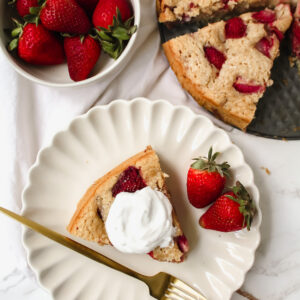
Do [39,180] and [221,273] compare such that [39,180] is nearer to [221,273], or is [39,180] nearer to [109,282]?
[109,282]

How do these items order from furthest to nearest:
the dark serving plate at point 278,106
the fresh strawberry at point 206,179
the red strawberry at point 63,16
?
the dark serving plate at point 278,106 → the fresh strawberry at point 206,179 → the red strawberry at point 63,16

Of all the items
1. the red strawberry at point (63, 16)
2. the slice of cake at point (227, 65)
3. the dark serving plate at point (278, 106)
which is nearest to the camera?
the red strawberry at point (63, 16)

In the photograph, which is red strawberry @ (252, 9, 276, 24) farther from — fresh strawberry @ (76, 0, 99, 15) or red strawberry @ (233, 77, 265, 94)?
fresh strawberry @ (76, 0, 99, 15)

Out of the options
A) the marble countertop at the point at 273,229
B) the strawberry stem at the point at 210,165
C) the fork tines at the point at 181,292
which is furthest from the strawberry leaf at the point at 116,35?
the fork tines at the point at 181,292

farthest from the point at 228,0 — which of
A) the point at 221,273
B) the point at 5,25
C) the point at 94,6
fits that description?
the point at 221,273

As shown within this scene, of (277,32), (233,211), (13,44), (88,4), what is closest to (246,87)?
(277,32)

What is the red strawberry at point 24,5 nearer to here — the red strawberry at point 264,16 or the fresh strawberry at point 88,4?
the fresh strawberry at point 88,4

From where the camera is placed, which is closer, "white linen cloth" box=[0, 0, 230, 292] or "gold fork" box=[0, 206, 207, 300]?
"gold fork" box=[0, 206, 207, 300]

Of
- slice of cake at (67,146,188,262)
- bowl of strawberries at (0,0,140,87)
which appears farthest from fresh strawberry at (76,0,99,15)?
slice of cake at (67,146,188,262)
